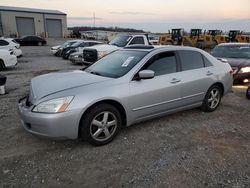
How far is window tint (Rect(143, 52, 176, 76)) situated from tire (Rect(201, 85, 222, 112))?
49.3 inches

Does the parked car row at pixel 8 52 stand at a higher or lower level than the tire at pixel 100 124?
lower

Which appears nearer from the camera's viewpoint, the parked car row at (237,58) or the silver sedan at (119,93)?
the silver sedan at (119,93)

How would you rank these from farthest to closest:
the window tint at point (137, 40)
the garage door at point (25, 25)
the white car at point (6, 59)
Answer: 1. the garage door at point (25, 25)
2. the window tint at point (137, 40)
3. the white car at point (6, 59)

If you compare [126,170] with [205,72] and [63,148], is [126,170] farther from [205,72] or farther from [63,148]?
[205,72]

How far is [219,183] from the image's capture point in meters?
3.06

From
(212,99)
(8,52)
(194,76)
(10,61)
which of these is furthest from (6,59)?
(212,99)

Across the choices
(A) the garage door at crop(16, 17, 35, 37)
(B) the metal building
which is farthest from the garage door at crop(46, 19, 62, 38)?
(A) the garage door at crop(16, 17, 35, 37)

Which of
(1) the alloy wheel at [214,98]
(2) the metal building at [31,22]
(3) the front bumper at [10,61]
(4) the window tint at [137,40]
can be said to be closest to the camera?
(1) the alloy wheel at [214,98]

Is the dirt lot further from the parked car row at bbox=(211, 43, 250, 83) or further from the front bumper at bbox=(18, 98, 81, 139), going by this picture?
the parked car row at bbox=(211, 43, 250, 83)

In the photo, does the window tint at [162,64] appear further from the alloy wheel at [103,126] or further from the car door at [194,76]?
the alloy wheel at [103,126]

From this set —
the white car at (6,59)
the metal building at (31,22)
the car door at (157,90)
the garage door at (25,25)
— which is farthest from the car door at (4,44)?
the garage door at (25,25)

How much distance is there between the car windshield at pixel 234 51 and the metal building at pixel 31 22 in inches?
1844

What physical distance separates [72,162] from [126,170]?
79cm

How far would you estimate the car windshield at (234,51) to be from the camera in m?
9.23
